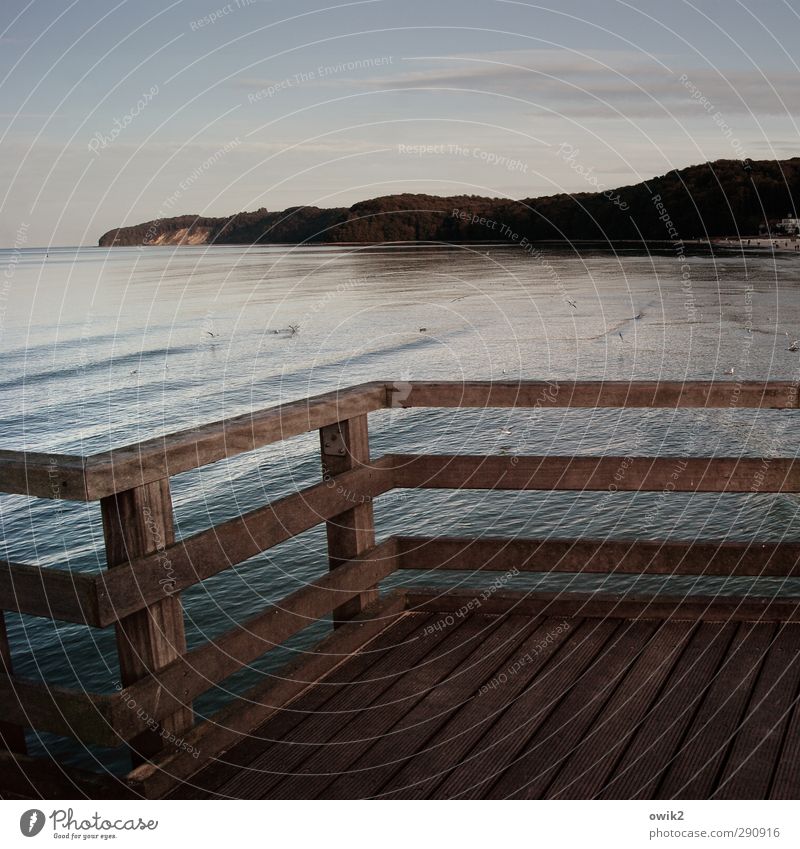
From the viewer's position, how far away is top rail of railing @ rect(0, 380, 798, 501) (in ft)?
9.78

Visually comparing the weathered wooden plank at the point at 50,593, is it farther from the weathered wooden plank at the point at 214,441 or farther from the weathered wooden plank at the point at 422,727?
the weathered wooden plank at the point at 422,727

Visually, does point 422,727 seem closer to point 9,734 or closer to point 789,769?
point 789,769

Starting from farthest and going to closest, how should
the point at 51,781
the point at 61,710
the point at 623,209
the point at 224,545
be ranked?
1. the point at 623,209
2. the point at 224,545
3. the point at 51,781
4. the point at 61,710

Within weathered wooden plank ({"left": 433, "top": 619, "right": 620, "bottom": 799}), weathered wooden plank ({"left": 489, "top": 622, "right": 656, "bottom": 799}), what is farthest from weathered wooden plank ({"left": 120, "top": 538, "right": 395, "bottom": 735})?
weathered wooden plank ({"left": 489, "top": 622, "right": 656, "bottom": 799})

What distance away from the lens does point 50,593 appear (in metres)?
3.07

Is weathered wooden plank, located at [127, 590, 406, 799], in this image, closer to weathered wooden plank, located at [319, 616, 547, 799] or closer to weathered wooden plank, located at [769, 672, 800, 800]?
weathered wooden plank, located at [319, 616, 547, 799]

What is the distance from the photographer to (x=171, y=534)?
10.9 ft

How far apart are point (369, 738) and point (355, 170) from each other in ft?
139

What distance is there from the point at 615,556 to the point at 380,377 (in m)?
20.0

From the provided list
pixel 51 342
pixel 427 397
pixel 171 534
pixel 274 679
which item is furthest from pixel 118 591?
pixel 51 342

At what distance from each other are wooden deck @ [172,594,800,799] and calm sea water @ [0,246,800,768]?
4.34 m

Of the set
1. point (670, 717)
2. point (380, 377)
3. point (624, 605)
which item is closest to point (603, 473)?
point (624, 605)

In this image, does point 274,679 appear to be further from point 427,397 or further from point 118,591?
point 427,397
